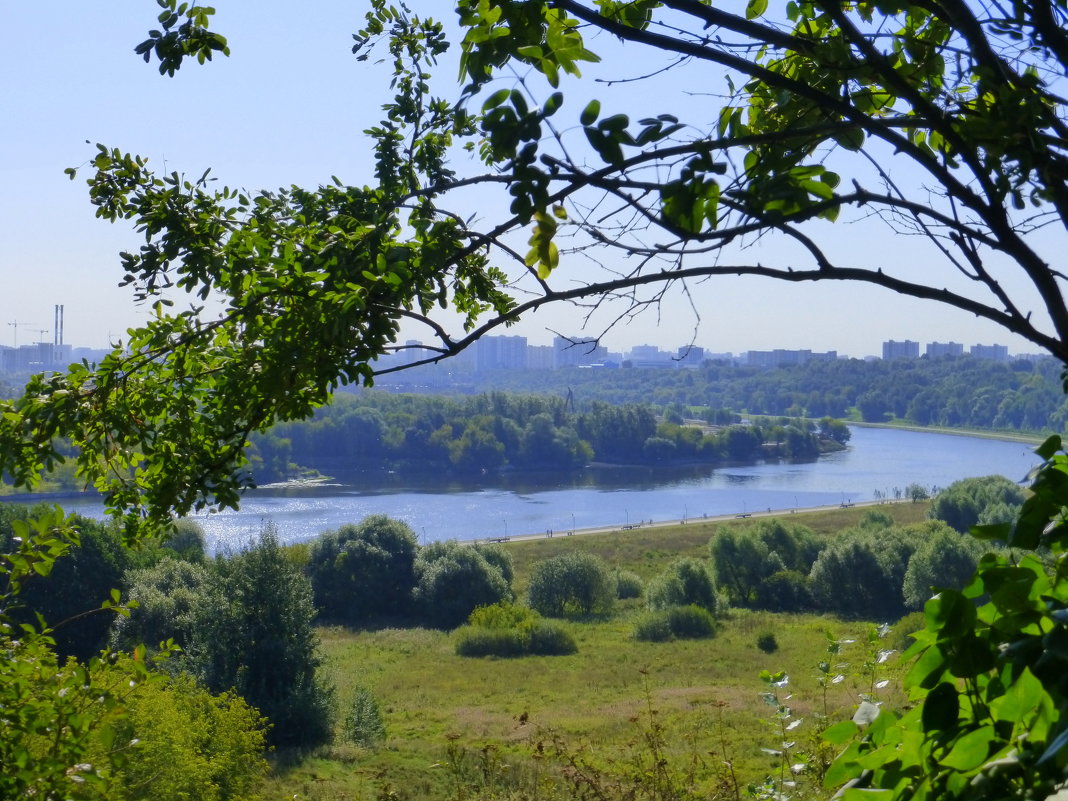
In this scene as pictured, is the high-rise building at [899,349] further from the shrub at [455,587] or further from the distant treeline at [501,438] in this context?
the shrub at [455,587]

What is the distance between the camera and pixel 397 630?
2155 cm

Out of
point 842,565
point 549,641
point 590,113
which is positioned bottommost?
point 549,641

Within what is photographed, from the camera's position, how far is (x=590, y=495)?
41.1 meters

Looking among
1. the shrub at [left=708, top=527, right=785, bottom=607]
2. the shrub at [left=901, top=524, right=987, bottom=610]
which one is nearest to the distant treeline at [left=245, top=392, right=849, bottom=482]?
the shrub at [left=708, top=527, right=785, bottom=607]

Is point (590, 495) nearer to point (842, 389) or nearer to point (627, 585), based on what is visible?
point (627, 585)

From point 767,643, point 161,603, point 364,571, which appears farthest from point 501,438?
point 161,603

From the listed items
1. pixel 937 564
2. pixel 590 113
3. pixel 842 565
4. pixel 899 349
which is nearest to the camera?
pixel 590 113

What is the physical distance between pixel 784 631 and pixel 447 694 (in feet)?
27.3

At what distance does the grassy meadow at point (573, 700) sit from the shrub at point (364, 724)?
20 centimetres

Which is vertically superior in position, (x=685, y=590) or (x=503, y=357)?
(x=503, y=357)

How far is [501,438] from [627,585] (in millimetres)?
22893

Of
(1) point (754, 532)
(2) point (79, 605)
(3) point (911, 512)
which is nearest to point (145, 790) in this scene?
(2) point (79, 605)

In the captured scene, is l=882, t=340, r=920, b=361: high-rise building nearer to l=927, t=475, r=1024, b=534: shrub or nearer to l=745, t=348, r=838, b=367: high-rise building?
l=745, t=348, r=838, b=367: high-rise building

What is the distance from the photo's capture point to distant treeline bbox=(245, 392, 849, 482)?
45.4 m
